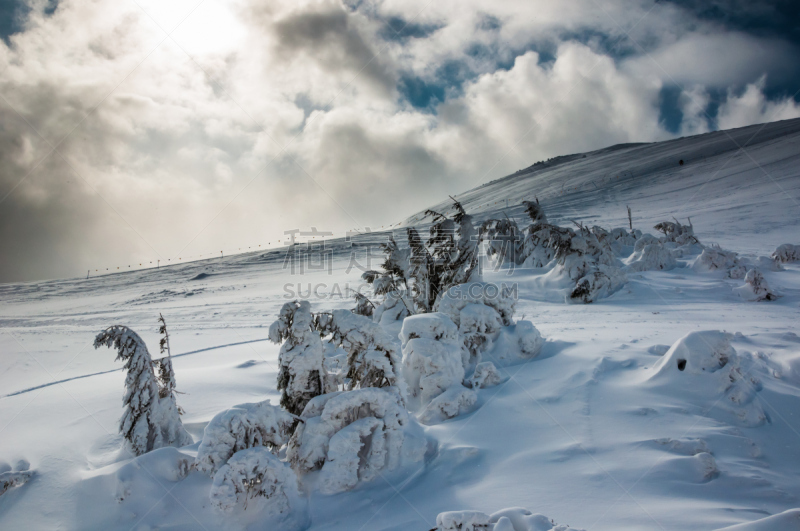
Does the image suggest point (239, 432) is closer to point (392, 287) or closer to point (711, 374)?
point (711, 374)

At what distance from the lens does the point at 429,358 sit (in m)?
6.04

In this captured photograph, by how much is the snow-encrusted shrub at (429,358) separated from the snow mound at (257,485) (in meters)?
2.52

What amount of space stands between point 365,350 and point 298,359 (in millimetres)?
870

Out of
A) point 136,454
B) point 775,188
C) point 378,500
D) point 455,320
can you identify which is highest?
point 775,188

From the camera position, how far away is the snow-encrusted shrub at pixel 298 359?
5246 mm

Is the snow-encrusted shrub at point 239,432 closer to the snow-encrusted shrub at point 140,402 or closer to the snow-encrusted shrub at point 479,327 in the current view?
the snow-encrusted shrub at point 140,402

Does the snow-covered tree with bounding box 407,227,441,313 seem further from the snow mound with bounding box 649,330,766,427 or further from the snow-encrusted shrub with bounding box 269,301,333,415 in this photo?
the snow mound with bounding box 649,330,766,427

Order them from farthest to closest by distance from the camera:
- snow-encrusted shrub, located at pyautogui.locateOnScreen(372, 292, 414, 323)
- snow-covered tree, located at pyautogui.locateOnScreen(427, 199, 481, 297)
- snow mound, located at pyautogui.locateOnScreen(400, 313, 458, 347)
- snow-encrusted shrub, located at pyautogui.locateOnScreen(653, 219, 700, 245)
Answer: snow-encrusted shrub, located at pyautogui.locateOnScreen(653, 219, 700, 245) < snow-covered tree, located at pyautogui.locateOnScreen(427, 199, 481, 297) < snow-encrusted shrub, located at pyautogui.locateOnScreen(372, 292, 414, 323) < snow mound, located at pyautogui.locateOnScreen(400, 313, 458, 347)

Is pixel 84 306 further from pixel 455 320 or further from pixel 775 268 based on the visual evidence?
pixel 775 268

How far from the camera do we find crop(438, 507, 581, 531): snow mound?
118 inches

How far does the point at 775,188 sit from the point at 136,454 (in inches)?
1356

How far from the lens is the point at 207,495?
13.3 feet

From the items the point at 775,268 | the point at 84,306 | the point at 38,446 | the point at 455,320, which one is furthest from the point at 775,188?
the point at 84,306

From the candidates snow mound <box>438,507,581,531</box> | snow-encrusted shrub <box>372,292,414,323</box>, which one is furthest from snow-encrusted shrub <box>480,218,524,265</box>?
snow mound <box>438,507,581,531</box>
